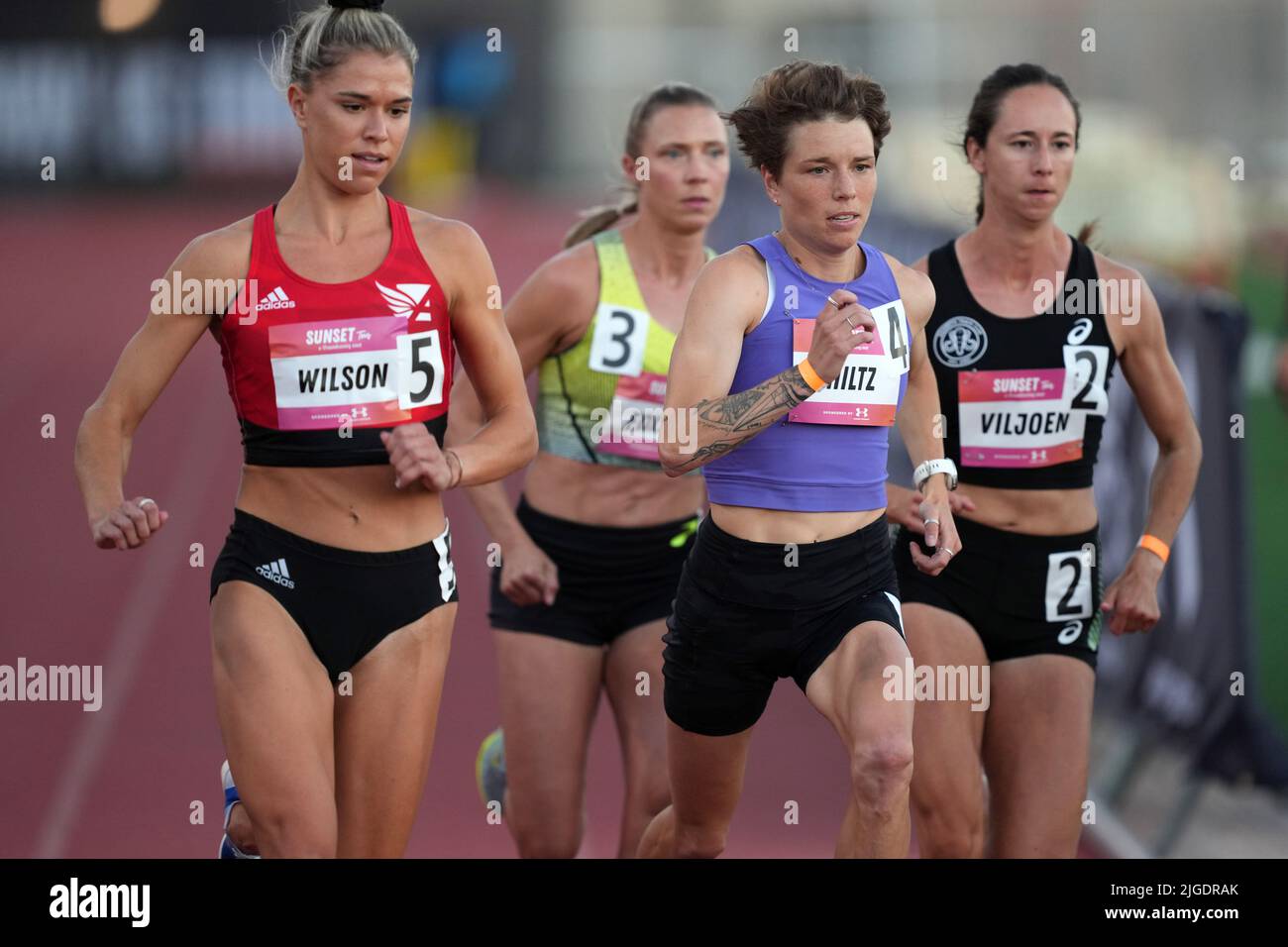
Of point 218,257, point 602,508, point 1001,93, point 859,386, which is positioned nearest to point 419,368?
point 218,257

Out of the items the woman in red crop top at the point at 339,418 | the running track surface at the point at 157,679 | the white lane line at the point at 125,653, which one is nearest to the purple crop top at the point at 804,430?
the woman in red crop top at the point at 339,418

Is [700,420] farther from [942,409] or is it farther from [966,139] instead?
[966,139]

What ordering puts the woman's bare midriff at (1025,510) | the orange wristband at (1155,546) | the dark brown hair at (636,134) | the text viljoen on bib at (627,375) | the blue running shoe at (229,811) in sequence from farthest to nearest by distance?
1. the dark brown hair at (636,134)
2. the text viljoen on bib at (627,375)
3. the orange wristband at (1155,546)
4. the woman's bare midriff at (1025,510)
5. the blue running shoe at (229,811)

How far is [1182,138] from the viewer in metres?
19.0

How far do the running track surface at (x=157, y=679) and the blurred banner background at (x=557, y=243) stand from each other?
3cm

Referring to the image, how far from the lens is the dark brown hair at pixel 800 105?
4676mm

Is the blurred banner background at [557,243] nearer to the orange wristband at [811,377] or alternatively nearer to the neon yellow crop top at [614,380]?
the neon yellow crop top at [614,380]

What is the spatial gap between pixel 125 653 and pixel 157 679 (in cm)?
79

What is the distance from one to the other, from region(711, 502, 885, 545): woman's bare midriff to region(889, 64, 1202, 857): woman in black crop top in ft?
1.72

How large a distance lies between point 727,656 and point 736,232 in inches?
509

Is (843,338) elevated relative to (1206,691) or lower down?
elevated

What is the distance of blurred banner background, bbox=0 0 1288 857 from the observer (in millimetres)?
7289
